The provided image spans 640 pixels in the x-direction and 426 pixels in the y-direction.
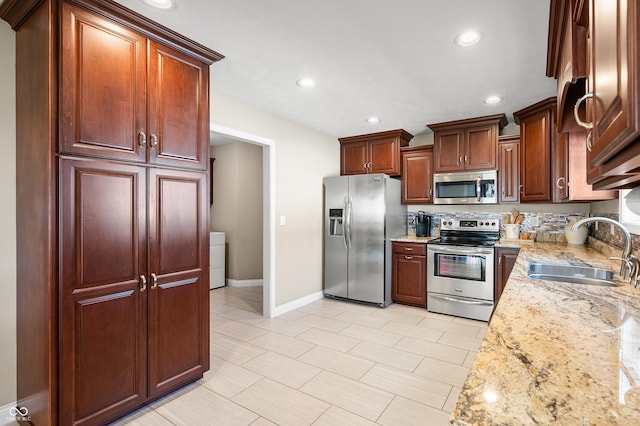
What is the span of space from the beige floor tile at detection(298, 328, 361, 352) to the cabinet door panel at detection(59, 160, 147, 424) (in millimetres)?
1554

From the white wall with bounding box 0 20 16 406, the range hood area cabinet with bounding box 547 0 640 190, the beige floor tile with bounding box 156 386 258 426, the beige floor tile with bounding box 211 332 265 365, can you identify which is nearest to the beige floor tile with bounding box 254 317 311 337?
the beige floor tile with bounding box 211 332 265 365

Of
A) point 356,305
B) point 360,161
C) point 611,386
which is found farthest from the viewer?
point 360,161

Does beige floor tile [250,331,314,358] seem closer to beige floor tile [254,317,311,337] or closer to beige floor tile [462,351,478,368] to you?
beige floor tile [254,317,311,337]

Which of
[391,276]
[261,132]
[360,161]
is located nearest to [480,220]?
[391,276]

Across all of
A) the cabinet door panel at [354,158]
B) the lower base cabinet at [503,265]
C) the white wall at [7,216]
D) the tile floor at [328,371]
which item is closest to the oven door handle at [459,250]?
the lower base cabinet at [503,265]

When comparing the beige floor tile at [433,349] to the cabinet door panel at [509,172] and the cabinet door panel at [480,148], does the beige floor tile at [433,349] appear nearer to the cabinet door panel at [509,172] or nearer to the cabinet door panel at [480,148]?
the cabinet door panel at [509,172]

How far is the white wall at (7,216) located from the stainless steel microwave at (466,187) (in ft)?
13.5

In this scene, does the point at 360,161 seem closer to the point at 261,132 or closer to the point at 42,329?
the point at 261,132

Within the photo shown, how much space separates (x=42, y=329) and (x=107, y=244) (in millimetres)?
509

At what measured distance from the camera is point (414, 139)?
16.3ft

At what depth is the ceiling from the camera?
6.23 ft

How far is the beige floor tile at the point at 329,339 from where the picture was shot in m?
3.04

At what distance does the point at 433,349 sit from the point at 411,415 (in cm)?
105

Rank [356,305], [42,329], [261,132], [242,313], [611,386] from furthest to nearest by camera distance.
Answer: [356,305]
[242,313]
[261,132]
[42,329]
[611,386]
